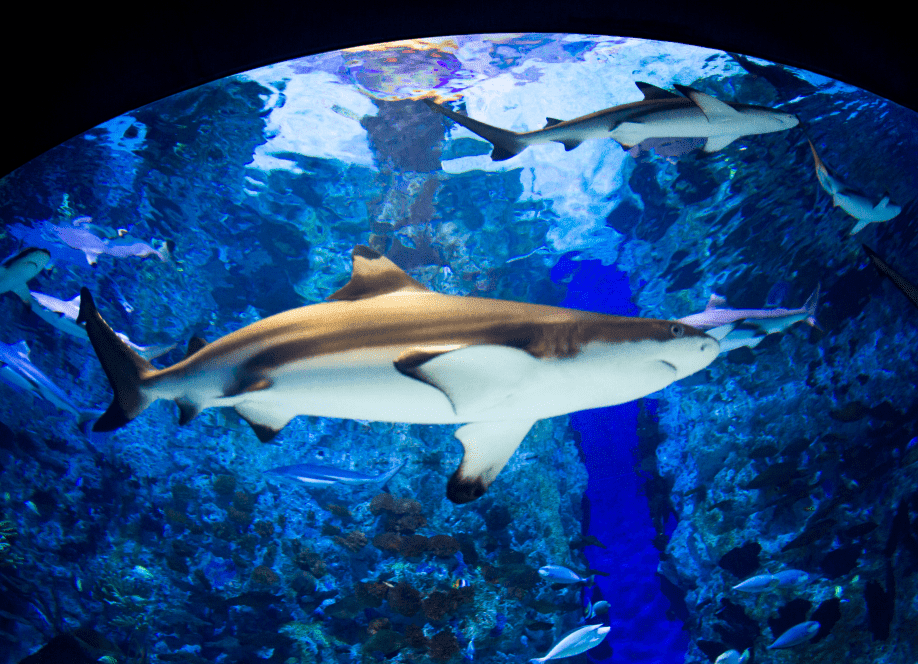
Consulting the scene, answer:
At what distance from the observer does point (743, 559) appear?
671 centimetres

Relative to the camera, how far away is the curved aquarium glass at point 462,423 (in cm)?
541

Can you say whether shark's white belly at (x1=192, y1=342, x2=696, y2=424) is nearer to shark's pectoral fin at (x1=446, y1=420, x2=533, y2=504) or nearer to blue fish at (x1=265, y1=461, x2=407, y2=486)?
shark's pectoral fin at (x1=446, y1=420, x2=533, y2=504)

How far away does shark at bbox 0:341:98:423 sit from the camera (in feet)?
18.0

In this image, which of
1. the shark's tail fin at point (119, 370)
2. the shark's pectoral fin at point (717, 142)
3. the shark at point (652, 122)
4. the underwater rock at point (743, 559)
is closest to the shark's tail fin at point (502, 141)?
the shark at point (652, 122)

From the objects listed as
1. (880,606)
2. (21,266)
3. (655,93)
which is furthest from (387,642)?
(655,93)

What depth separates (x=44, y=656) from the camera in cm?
580

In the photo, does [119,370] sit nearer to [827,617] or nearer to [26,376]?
[26,376]

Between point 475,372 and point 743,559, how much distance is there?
764 centimetres

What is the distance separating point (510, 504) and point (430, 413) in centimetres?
641

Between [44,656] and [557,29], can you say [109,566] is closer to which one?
[44,656]

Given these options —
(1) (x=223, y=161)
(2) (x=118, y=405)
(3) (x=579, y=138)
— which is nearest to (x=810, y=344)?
(3) (x=579, y=138)

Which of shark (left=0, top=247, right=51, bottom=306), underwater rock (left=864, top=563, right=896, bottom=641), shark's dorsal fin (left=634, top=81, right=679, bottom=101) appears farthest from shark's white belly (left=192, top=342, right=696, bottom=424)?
underwater rock (left=864, top=563, right=896, bottom=641)

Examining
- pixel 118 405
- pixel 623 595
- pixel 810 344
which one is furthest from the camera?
pixel 623 595

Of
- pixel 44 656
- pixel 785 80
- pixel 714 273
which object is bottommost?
pixel 44 656
